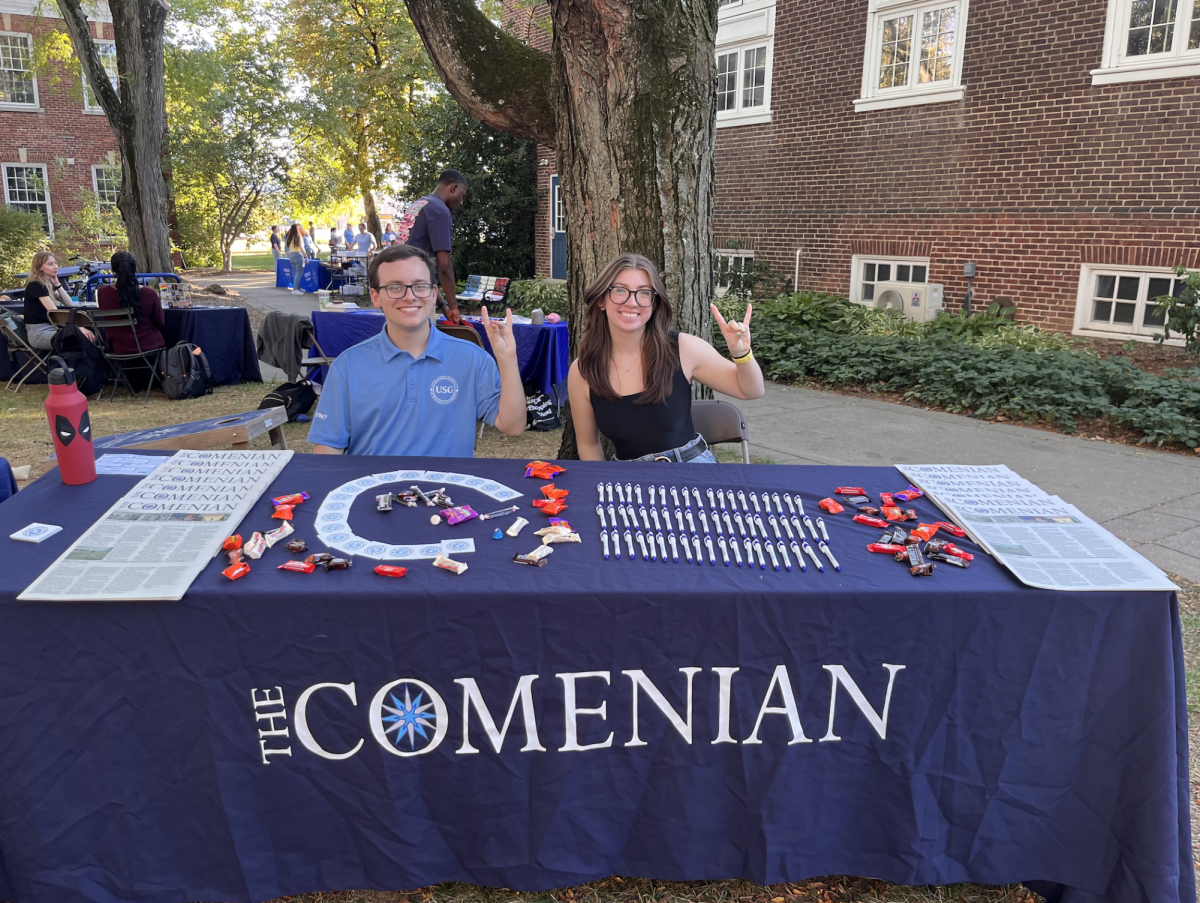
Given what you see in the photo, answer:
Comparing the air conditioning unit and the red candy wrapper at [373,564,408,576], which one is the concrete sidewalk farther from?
the red candy wrapper at [373,564,408,576]

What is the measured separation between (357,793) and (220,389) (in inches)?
302

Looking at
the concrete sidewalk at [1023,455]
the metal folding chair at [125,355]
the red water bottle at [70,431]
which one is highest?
the red water bottle at [70,431]

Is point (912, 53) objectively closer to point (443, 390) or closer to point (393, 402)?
point (443, 390)

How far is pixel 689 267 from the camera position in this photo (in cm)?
416

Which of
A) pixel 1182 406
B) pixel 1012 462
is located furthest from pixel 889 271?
pixel 1012 462

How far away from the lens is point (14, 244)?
1703 centimetres

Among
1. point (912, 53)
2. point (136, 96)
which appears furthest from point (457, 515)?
point (136, 96)

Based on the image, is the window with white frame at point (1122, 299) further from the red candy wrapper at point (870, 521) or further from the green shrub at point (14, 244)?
the green shrub at point (14, 244)

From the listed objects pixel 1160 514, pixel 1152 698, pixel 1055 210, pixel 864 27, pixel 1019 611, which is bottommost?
pixel 1160 514

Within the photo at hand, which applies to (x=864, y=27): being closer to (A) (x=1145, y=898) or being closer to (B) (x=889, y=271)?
(B) (x=889, y=271)

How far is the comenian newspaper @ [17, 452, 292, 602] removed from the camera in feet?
5.73

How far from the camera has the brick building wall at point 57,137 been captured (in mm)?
24391

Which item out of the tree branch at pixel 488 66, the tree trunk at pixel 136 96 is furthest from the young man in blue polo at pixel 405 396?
the tree trunk at pixel 136 96

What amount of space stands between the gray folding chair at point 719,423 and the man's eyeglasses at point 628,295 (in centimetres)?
88
